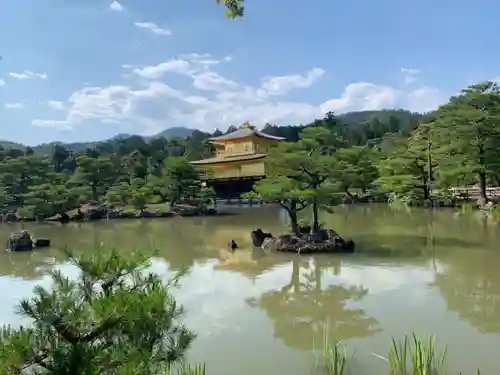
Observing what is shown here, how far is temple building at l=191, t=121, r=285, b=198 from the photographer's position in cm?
2731

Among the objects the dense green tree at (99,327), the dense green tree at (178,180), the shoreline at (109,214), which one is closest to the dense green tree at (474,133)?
the shoreline at (109,214)

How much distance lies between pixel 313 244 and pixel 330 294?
3544 millimetres

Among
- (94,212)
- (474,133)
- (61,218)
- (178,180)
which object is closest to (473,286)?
(474,133)

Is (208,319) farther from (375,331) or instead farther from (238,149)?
(238,149)

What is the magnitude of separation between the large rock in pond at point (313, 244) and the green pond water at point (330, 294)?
31 cm

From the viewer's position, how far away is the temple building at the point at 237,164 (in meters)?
27.3

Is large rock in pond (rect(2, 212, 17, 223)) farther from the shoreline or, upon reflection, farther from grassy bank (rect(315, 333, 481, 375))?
grassy bank (rect(315, 333, 481, 375))

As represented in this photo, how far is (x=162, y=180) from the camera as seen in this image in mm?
22578

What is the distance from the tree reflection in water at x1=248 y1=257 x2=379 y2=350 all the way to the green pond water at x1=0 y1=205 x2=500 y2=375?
1 centimetres

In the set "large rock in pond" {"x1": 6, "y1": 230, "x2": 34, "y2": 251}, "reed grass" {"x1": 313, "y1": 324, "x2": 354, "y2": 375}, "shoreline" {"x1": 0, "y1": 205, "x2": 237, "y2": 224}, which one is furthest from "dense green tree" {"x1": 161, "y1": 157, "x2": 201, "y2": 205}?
"reed grass" {"x1": 313, "y1": 324, "x2": 354, "y2": 375}

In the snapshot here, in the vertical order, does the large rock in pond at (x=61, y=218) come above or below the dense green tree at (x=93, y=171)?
below

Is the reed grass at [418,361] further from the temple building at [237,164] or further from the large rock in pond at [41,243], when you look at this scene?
the temple building at [237,164]

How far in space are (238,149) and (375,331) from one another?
80.9ft

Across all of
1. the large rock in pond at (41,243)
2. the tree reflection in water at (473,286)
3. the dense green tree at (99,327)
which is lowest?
the tree reflection in water at (473,286)
